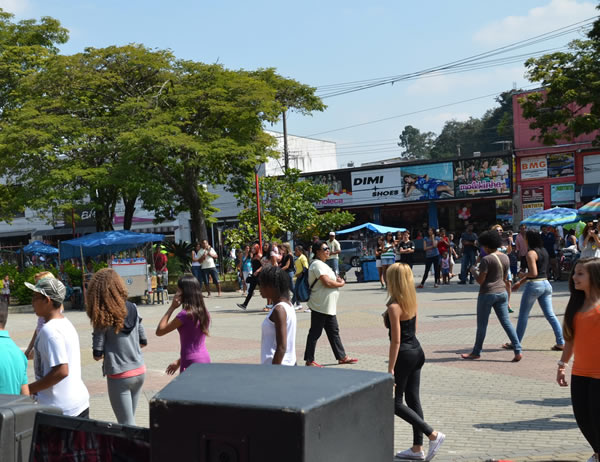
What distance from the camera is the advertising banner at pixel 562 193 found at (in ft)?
129

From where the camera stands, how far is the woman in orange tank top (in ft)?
15.7

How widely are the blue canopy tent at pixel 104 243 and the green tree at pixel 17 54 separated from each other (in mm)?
6751

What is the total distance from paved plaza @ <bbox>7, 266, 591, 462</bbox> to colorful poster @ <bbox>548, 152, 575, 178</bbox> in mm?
23367

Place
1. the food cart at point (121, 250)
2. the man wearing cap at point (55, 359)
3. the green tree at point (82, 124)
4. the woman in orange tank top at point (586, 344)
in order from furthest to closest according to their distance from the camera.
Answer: the green tree at point (82, 124)
the food cart at point (121, 250)
the woman in orange tank top at point (586, 344)
the man wearing cap at point (55, 359)

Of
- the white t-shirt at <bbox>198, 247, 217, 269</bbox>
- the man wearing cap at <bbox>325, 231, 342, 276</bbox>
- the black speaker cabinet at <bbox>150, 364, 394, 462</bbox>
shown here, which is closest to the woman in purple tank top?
the black speaker cabinet at <bbox>150, 364, 394, 462</bbox>

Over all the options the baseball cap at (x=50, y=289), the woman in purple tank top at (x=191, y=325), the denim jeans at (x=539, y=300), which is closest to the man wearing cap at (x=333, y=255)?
the denim jeans at (x=539, y=300)

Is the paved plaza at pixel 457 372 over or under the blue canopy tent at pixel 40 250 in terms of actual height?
under

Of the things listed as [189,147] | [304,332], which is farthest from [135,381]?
[189,147]

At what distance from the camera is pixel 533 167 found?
133 ft

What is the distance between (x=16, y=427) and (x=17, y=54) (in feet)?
98.6

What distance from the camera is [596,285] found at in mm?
4980

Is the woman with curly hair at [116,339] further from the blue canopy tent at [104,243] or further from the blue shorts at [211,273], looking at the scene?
the blue canopy tent at [104,243]

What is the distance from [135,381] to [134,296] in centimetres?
1643

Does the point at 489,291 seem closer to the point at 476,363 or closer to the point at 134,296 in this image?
the point at 476,363
